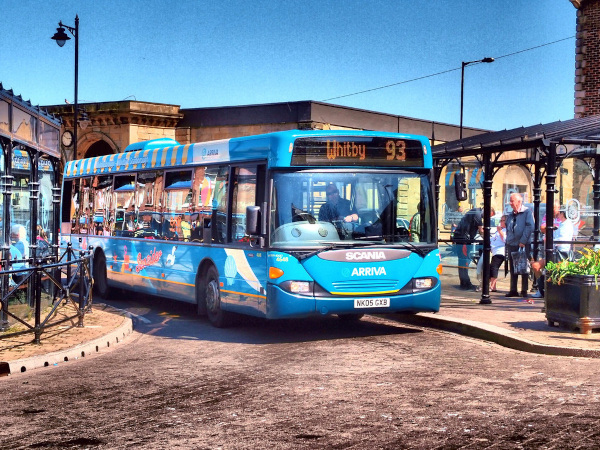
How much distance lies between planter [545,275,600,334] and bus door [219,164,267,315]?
395 centimetres

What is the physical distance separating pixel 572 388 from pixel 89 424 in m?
4.31

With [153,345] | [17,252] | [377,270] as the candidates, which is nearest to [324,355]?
[377,270]

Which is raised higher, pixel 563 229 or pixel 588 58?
pixel 588 58

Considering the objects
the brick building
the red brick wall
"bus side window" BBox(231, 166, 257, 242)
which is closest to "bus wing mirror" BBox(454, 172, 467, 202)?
"bus side window" BBox(231, 166, 257, 242)

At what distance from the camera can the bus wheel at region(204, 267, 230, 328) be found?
13.7m

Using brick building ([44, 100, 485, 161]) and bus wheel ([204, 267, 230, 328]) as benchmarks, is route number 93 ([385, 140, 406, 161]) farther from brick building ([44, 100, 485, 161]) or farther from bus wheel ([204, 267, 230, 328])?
brick building ([44, 100, 485, 161])

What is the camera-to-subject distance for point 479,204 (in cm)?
1992

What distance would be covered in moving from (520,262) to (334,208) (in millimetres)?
6508

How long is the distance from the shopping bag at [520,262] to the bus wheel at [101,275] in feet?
27.7

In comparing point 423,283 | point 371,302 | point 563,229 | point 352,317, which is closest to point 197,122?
point 563,229

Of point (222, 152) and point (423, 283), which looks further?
point (222, 152)

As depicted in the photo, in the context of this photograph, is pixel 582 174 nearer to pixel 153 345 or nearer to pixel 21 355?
pixel 153 345

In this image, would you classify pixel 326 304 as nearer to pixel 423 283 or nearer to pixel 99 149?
pixel 423 283

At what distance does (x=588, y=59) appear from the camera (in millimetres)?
32781
